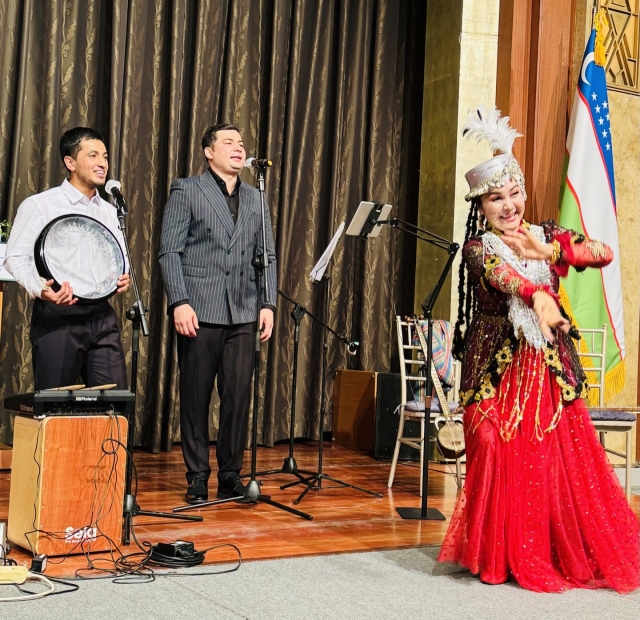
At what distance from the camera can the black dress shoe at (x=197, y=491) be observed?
3990mm

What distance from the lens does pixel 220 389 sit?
165 inches

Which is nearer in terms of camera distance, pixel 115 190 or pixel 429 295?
pixel 115 190

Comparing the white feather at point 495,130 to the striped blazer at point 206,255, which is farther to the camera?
the striped blazer at point 206,255

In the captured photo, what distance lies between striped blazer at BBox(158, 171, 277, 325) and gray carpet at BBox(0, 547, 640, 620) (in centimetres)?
148

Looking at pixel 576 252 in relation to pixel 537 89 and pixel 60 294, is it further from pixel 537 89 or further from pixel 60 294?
pixel 537 89

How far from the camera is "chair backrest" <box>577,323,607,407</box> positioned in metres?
5.05

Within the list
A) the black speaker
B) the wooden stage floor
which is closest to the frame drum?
the wooden stage floor

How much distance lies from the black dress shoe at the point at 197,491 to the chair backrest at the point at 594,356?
2.30 metres

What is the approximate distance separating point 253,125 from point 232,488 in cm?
285

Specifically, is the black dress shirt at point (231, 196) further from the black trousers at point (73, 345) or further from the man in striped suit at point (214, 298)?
the black trousers at point (73, 345)

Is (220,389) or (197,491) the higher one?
(220,389)

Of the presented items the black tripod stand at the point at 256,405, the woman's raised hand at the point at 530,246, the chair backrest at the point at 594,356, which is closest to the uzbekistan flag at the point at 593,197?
the chair backrest at the point at 594,356

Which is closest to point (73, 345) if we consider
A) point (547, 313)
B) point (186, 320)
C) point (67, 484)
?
point (186, 320)

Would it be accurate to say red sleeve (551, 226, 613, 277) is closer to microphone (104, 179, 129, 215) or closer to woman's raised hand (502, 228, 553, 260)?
woman's raised hand (502, 228, 553, 260)
